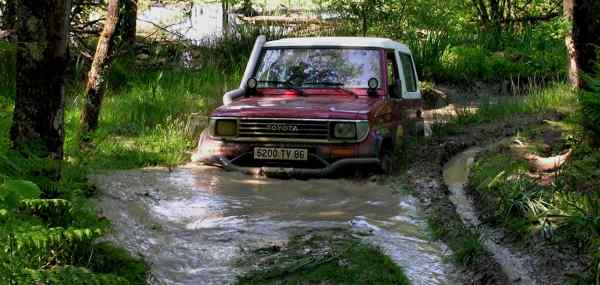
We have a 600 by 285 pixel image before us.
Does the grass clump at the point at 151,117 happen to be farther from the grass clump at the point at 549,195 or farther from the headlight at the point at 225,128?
the grass clump at the point at 549,195

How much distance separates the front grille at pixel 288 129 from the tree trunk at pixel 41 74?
392 centimetres

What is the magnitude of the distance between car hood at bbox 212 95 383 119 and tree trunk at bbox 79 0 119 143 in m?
1.80

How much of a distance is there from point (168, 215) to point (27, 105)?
2491 mm

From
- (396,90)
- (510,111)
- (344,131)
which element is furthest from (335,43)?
(510,111)

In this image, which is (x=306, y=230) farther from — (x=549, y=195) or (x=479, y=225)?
(x=549, y=195)

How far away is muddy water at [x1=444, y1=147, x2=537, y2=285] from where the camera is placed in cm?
548

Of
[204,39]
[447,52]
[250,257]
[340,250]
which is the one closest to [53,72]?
[250,257]

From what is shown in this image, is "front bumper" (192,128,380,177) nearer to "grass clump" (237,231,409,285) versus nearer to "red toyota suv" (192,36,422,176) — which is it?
"red toyota suv" (192,36,422,176)

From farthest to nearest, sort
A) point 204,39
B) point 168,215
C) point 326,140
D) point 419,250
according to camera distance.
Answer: point 204,39
point 326,140
point 168,215
point 419,250

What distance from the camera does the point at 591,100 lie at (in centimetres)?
707

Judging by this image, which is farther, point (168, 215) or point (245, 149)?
point (245, 149)

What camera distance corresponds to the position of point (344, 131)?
8.50 meters

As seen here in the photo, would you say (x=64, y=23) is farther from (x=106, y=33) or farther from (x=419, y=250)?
(x=106, y=33)

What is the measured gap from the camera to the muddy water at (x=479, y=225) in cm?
548
